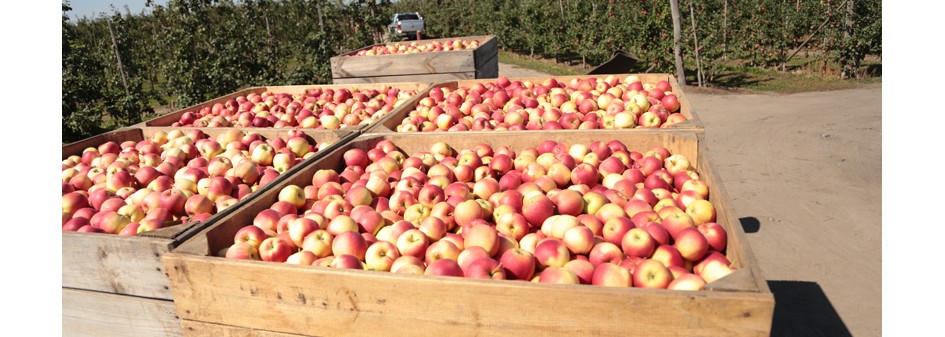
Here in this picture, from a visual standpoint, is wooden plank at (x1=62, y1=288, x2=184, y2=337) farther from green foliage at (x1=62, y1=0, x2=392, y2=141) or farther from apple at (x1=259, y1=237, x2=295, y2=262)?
green foliage at (x1=62, y1=0, x2=392, y2=141)

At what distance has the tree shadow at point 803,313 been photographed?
3.64 meters

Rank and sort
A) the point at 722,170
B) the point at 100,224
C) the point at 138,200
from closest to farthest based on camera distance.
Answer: the point at 100,224 < the point at 138,200 < the point at 722,170

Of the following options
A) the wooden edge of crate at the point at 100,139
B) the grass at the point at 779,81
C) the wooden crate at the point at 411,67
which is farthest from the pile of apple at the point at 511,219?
the grass at the point at 779,81

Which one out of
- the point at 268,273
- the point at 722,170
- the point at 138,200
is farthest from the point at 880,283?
the point at 138,200

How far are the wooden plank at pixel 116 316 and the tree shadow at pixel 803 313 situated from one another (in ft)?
11.6

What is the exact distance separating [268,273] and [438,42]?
9.04 meters

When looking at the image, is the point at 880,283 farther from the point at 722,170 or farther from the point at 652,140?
the point at 722,170

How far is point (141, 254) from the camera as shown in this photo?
2145 mm

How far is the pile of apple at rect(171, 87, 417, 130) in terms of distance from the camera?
4.94 m

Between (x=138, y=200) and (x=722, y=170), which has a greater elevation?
(x=138, y=200)

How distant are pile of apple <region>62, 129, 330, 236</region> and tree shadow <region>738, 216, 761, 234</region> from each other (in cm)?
402

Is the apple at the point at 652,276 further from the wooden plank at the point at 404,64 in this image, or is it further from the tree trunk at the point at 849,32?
the tree trunk at the point at 849,32

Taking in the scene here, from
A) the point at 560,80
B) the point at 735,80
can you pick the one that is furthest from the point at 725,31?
the point at 560,80

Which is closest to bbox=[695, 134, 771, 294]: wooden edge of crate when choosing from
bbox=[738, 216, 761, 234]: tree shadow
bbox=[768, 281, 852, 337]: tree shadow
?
bbox=[768, 281, 852, 337]: tree shadow
